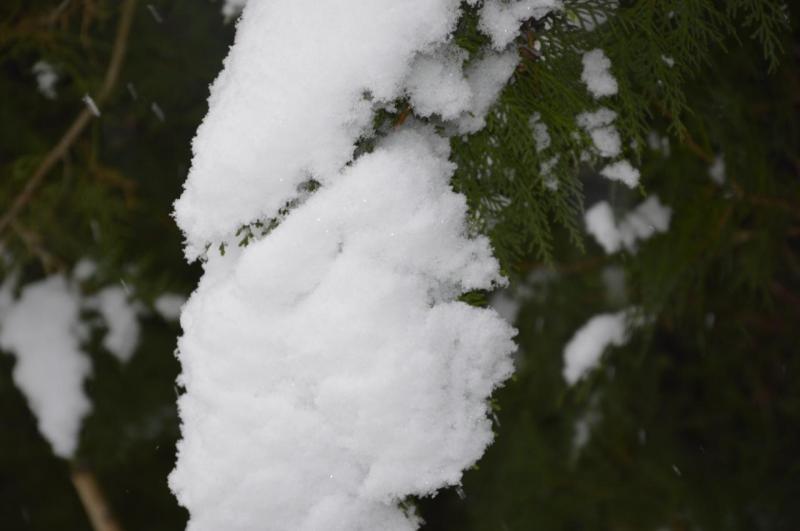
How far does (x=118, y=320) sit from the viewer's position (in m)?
2.51

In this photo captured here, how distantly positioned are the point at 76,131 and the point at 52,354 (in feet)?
3.18

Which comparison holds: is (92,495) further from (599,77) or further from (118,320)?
(599,77)

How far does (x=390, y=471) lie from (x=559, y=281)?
5.77 feet

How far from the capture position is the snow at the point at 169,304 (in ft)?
7.93

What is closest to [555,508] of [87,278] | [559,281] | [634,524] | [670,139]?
[634,524]

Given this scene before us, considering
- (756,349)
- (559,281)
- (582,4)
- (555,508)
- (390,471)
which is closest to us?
(390,471)

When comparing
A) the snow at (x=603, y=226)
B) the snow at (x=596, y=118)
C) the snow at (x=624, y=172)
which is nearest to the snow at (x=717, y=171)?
the snow at (x=603, y=226)

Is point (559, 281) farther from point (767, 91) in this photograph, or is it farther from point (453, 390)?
point (453, 390)

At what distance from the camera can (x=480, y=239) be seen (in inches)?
32.3

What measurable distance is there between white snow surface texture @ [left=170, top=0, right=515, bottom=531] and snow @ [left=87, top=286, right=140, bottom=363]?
183 centimetres

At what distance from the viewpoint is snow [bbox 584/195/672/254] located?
1.82 metres

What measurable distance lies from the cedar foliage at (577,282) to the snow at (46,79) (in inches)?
1.2

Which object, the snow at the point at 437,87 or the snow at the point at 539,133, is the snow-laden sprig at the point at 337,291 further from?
the snow at the point at 539,133

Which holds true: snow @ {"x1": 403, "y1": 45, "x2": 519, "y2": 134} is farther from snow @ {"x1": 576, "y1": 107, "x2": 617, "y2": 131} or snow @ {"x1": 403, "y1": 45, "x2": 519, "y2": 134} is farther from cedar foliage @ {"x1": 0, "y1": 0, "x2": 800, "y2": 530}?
cedar foliage @ {"x1": 0, "y1": 0, "x2": 800, "y2": 530}
